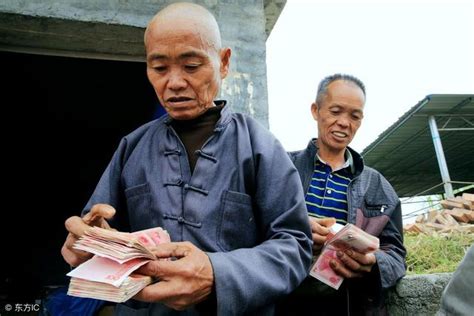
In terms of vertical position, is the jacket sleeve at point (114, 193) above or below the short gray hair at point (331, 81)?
below

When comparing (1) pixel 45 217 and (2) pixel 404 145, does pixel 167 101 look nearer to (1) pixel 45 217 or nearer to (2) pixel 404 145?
(1) pixel 45 217

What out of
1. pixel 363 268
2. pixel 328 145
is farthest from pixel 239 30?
pixel 363 268

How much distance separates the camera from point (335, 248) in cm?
184

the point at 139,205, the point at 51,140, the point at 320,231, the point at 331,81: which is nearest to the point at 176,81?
the point at 139,205

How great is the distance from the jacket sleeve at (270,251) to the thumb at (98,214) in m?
0.39

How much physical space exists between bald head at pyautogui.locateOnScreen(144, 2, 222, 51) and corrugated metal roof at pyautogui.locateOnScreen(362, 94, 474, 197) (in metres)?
10.6

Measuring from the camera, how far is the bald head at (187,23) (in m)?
1.59

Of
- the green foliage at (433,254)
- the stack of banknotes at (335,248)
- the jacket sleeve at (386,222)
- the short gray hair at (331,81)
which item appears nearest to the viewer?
the stack of banknotes at (335,248)

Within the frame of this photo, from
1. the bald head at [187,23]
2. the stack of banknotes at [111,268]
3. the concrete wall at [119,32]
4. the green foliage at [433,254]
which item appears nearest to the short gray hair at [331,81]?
the concrete wall at [119,32]

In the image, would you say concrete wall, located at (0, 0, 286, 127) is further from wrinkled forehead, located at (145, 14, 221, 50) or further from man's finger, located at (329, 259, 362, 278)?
man's finger, located at (329, 259, 362, 278)

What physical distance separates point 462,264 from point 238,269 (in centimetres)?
61

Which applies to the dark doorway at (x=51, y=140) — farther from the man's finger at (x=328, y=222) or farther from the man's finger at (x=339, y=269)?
the man's finger at (x=339, y=269)

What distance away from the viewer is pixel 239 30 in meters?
3.54

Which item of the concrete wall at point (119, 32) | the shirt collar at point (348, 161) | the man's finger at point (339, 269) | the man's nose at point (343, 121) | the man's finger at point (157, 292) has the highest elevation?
the concrete wall at point (119, 32)
